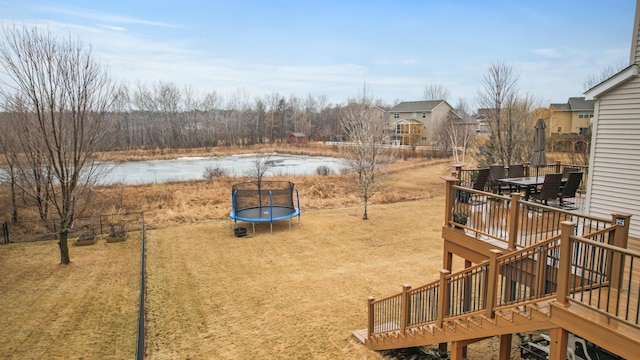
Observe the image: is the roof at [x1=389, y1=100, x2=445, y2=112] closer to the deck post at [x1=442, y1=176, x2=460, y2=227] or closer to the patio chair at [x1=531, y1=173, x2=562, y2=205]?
the patio chair at [x1=531, y1=173, x2=562, y2=205]

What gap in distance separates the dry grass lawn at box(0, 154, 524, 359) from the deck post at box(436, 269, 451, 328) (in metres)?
2.02

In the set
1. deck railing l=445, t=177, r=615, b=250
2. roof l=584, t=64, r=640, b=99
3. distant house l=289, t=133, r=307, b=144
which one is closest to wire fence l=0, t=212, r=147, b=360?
deck railing l=445, t=177, r=615, b=250

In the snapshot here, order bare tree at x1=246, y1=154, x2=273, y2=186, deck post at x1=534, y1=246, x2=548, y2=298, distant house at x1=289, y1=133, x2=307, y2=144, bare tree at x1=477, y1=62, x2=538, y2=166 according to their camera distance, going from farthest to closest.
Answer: distant house at x1=289, y1=133, x2=307, y2=144 → bare tree at x1=246, y1=154, x2=273, y2=186 → bare tree at x1=477, y1=62, x2=538, y2=166 → deck post at x1=534, y1=246, x2=548, y2=298

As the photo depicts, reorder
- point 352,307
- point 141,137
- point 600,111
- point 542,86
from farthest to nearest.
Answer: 1. point 141,137
2. point 542,86
3. point 352,307
4. point 600,111

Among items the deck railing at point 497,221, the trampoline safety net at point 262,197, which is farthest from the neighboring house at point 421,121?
the deck railing at point 497,221

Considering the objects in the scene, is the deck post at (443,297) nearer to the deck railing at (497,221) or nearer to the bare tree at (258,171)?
the deck railing at (497,221)

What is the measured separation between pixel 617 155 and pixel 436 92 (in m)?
82.7

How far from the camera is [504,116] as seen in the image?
72.3 ft

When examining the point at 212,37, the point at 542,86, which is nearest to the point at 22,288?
the point at 212,37

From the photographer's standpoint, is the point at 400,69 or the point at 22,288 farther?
the point at 400,69

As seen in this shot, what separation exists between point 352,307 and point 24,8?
49.2 feet

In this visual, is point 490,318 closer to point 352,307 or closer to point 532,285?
point 532,285

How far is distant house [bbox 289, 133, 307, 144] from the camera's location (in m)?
64.1

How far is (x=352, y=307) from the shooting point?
28.8 feet
